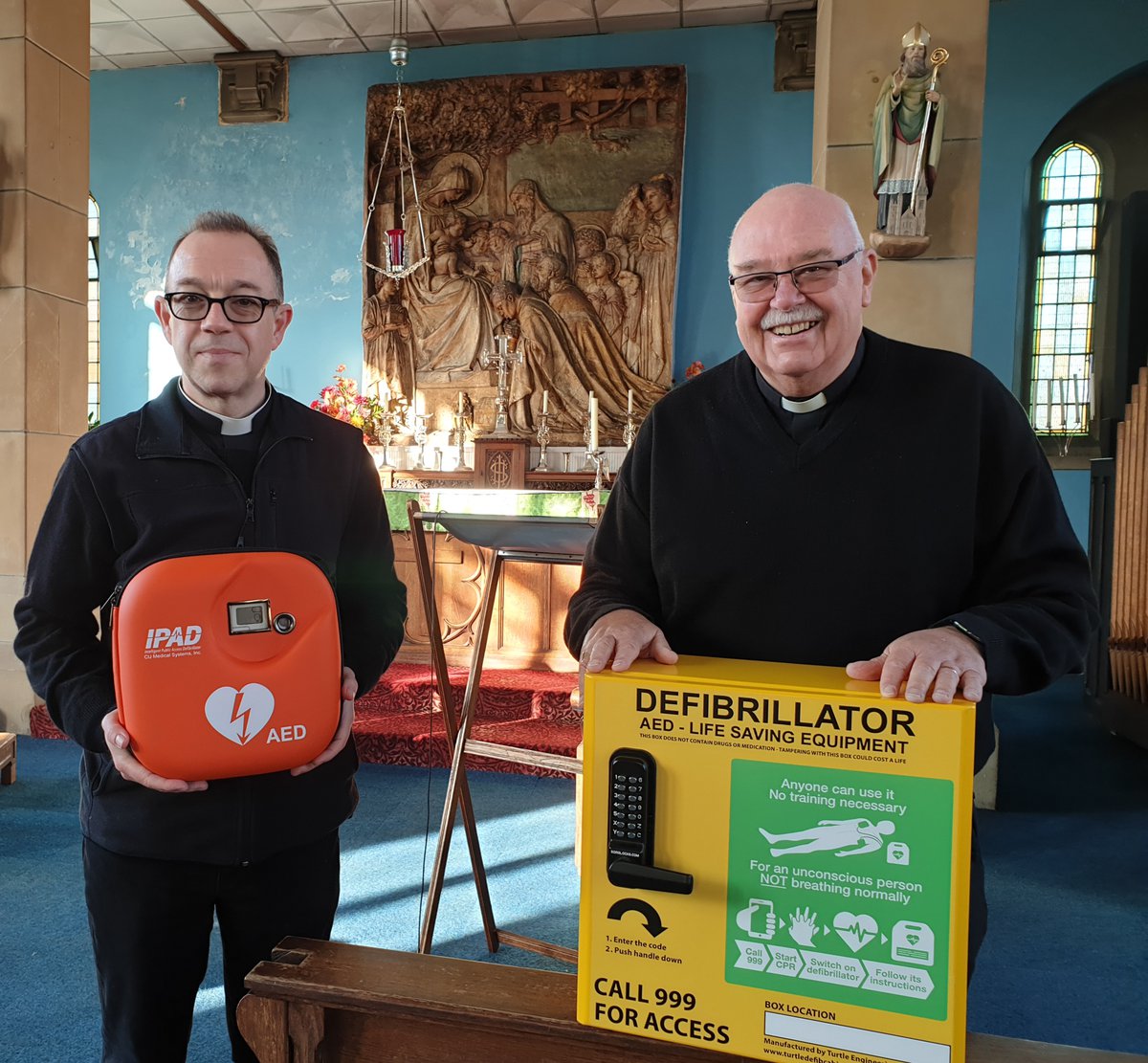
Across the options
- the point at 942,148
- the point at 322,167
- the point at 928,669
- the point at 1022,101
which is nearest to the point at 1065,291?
the point at 1022,101

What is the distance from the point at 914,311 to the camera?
3.68m

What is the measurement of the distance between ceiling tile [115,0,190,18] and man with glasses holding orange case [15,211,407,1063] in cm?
720

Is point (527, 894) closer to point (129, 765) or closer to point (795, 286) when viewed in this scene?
point (129, 765)

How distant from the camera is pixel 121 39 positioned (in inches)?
301

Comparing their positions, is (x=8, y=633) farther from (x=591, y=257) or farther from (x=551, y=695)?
(x=591, y=257)

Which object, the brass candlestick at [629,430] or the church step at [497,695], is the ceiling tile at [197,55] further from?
the church step at [497,695]

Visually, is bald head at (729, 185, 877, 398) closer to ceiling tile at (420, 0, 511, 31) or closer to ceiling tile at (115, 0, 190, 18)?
ceiling tile at (420, 0, 511, 31)

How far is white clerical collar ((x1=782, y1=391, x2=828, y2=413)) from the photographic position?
4.22 feet

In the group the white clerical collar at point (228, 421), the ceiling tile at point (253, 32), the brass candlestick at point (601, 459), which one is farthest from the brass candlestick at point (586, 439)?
the white clerical collar at point (228, 421)

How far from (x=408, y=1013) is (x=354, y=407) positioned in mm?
6396

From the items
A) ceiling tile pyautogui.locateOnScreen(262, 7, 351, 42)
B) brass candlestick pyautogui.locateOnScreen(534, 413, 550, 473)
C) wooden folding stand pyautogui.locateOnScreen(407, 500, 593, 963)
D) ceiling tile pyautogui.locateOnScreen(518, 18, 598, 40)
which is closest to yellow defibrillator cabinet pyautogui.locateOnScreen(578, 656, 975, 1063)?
wooden folding stand pyautogui.locateOnScreen(407, 500, 593, 963)

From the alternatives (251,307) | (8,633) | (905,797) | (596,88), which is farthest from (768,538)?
(596,88)

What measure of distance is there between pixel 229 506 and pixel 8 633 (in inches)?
157

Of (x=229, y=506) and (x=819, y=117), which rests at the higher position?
(x=819, y=117)
